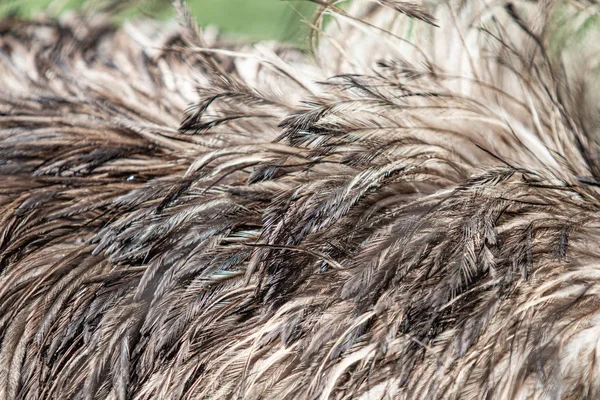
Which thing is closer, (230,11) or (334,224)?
(334,224)

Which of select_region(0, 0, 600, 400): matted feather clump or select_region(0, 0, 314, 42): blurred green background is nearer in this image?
select_region(0, 0, 600, 400): matted feather clump

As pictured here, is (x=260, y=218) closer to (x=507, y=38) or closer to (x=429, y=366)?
(x=429, y=366)

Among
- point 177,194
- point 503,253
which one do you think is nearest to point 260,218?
point 177,194

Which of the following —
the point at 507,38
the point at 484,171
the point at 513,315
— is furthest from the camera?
the point at 507,38

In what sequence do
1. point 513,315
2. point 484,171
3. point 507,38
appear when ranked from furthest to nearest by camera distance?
1. point 507,38
2. point 484,171
3. point 513,315

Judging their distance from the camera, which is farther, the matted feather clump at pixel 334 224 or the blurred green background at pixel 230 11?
the blurred green background at pixel 230 11

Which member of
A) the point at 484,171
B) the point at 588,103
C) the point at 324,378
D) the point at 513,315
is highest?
the point at 588,103

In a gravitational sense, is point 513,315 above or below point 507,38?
below

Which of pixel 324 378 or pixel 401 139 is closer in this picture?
pixel 324 378
